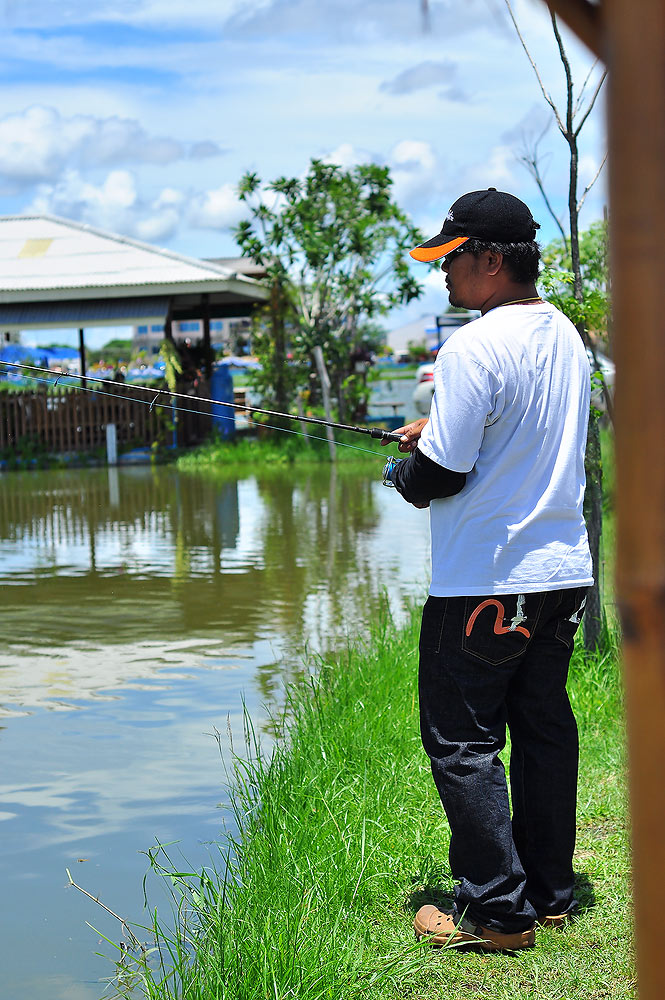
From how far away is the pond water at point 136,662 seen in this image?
3.92 m

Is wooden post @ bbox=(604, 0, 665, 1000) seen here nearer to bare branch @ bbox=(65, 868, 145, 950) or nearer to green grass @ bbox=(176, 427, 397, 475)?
bare branch @ bbox=(65, 868, 145, 950)

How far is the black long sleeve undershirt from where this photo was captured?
3.15 metres

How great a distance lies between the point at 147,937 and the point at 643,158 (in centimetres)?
309

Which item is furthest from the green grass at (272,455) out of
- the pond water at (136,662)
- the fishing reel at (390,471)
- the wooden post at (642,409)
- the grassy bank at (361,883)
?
the wooden post at (642,409)

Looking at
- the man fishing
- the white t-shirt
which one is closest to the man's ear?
the man fishing

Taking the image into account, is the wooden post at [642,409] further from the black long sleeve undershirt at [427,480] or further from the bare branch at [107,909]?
the bare branch at [107,909]

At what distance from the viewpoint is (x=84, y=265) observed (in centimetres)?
2383

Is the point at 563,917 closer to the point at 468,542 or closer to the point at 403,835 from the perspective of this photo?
the point at 403,835

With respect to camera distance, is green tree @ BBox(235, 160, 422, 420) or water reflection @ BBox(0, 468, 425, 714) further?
green tree @ BBox(235, 160, 422, 420)

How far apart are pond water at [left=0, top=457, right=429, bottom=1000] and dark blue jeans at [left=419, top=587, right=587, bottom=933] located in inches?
43.7

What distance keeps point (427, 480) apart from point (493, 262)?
62 cm

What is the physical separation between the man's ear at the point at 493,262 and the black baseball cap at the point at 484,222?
0.04 meters

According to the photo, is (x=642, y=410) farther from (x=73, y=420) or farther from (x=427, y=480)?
(x=73, y=420)

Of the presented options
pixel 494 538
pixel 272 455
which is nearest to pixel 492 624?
pixel 494 538
